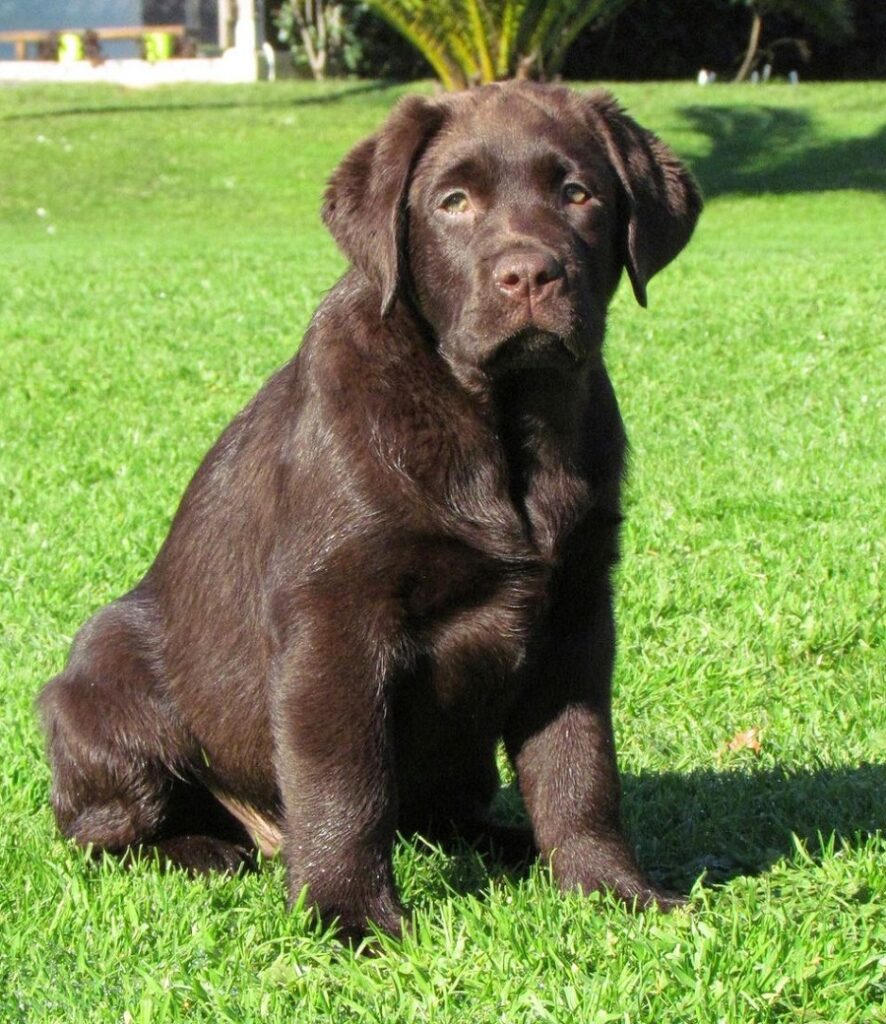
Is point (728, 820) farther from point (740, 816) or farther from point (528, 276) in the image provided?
point (528, 276)

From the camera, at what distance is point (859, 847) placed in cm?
358

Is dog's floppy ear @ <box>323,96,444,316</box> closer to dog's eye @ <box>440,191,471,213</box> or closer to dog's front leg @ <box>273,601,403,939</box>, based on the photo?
→ dog's eye @ <box>440,191,471,213</box>

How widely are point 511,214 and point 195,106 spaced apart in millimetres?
26471

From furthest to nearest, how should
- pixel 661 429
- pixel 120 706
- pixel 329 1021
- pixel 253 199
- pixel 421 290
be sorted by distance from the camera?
pixel 253 199 → pixel 661 429 → pixel 120 706 → pixel 421 290 → pixel 329 1021

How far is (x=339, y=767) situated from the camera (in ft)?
10.6

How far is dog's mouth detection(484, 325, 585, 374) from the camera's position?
3273 millimetres

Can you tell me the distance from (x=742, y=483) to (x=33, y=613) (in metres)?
3.02

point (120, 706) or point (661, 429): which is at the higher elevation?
point (120, 706)

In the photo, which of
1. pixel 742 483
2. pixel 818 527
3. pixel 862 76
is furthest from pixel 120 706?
pixel 862 76

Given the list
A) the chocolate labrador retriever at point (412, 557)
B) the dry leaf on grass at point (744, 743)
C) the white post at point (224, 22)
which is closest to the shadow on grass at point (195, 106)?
the white post at point (224, 22)

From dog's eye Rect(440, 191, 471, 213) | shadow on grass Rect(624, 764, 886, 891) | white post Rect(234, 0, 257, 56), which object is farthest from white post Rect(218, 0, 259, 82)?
dog's eye Rect(440, 191, 471, 213)

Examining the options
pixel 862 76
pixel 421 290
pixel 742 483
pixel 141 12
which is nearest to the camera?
pixel 421 290

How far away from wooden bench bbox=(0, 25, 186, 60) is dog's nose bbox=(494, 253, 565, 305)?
112 feet

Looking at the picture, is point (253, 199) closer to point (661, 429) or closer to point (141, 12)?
point (661, 429)
